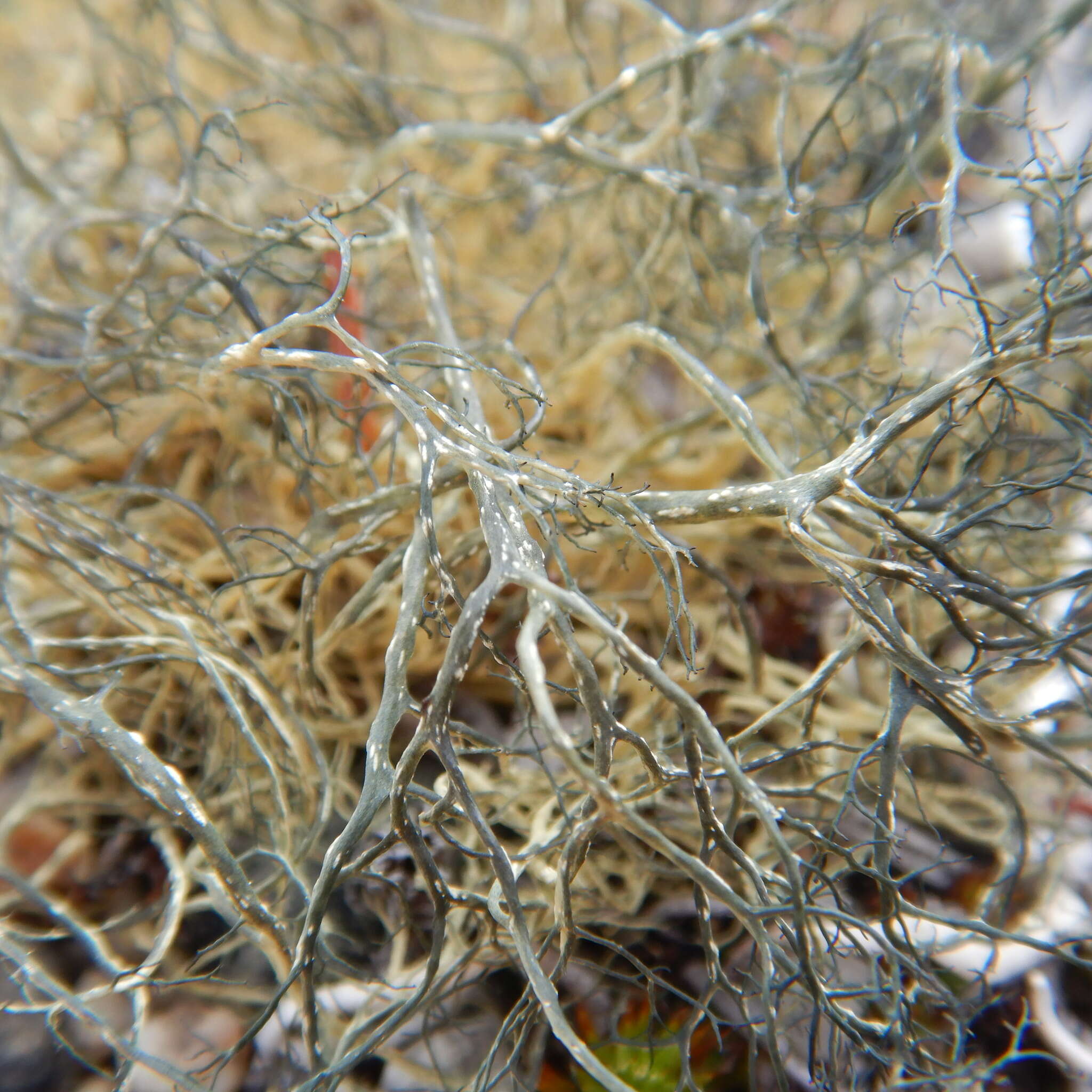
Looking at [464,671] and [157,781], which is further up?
[464,671]

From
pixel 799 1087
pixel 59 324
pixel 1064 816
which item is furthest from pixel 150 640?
pixel 1064 816

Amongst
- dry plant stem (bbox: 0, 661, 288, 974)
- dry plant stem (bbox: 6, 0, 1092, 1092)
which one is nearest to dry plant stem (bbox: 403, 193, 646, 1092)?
dry plant stem (bbox: 6, 0, 1092, 1092)

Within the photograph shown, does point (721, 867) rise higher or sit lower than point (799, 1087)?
higher

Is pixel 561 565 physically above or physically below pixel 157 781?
above

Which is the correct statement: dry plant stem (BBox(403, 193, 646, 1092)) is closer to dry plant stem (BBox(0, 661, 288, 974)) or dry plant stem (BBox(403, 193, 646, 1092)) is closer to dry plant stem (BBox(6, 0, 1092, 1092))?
dry plant stem (BBox(6, 0, 1092, 1092))

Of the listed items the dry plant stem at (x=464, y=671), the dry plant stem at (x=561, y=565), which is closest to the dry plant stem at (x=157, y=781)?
the dry plant stem at (x=561, y=565)

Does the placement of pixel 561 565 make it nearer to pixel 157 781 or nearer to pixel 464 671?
pixel 464 671

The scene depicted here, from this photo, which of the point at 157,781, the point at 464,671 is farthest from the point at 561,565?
the point at 157,781

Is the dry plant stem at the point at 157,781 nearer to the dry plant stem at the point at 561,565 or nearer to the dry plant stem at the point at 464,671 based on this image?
the dry plant stem at the point at 561,565

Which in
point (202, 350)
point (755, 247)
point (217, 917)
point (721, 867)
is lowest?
point (217, 917)

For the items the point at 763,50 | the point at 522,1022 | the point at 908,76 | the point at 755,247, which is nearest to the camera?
the point at 522,1022

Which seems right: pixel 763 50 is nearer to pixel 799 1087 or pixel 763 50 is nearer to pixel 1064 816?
pixel 1064 816
